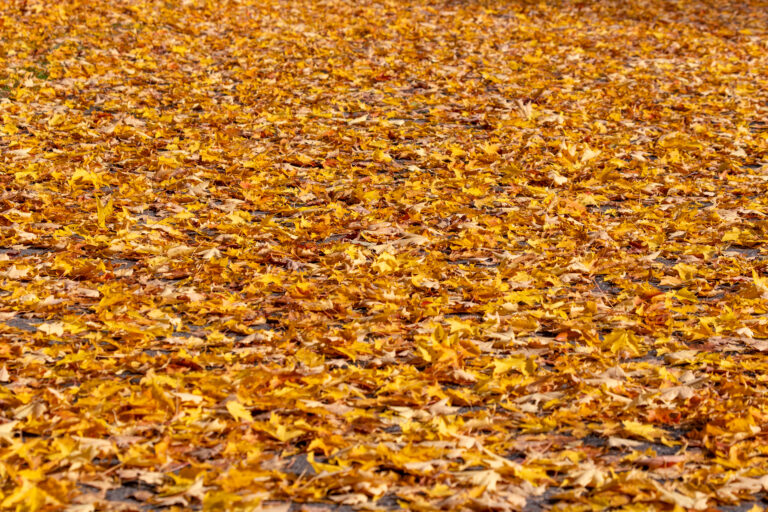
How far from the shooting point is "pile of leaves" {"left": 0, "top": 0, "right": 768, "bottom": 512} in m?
2.89

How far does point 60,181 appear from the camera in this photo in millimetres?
5391

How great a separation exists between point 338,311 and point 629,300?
1484mm

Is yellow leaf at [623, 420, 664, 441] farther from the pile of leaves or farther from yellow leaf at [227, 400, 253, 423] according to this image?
yellow leaf at [227, 400, 253, 423]

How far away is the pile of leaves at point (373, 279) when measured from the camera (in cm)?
289

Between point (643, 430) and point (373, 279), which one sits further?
point (373, 279)

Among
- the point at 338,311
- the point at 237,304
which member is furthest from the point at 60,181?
the point at 338,311

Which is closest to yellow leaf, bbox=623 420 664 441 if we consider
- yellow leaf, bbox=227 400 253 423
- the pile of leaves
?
the pile of leaves

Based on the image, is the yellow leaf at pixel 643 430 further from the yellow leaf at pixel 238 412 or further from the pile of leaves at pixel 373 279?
the yellow leaf at pixel 238 412

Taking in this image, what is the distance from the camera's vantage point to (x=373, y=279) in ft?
13.9

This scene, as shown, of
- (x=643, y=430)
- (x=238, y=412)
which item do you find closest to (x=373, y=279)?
(x=238, y=412)

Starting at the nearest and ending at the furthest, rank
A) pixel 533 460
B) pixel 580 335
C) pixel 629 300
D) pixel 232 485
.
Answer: pixel 232 485
pixel 533 460
pixel 580 335
pixel 629 300

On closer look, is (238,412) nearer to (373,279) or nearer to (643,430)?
(373,279)

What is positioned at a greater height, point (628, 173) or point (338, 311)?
point (628, 173)

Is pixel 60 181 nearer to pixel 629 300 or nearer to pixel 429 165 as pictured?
Answer: pixel 429 165
